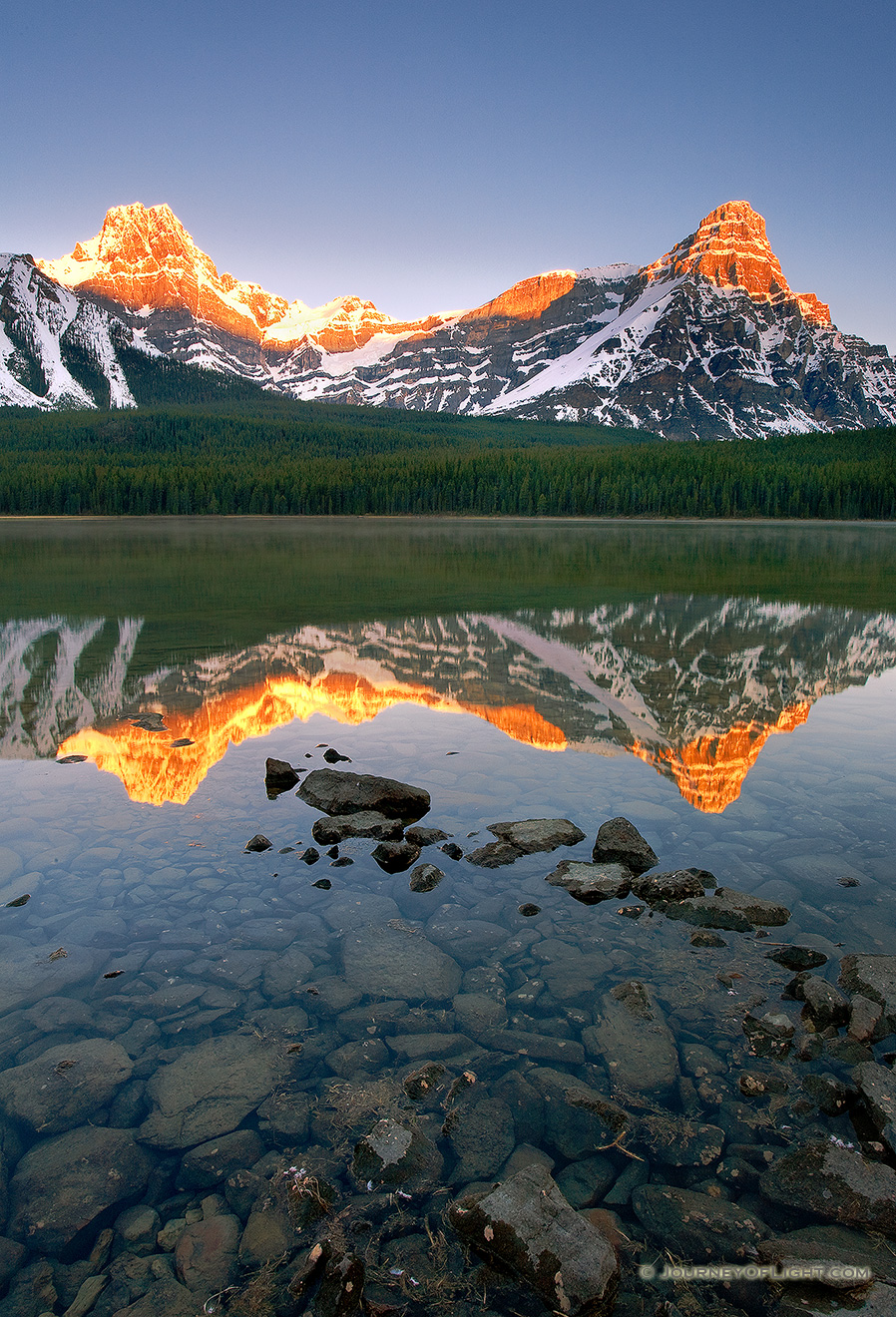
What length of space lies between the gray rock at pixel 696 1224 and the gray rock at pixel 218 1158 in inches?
87.2

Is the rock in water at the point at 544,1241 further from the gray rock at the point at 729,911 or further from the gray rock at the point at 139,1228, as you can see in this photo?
the gray rock at the point at 729,911

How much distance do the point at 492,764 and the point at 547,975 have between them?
16.7 ft

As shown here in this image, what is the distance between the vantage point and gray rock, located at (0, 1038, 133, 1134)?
466 cm

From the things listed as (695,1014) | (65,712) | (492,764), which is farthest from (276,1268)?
(65,712)

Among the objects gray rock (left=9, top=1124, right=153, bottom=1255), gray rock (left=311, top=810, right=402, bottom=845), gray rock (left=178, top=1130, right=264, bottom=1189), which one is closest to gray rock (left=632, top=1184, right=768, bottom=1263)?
gray rock (left=178, top=1130, right=264, bottom=1189)

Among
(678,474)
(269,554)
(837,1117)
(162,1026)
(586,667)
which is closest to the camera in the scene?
(837,1117)

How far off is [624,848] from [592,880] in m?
0.66

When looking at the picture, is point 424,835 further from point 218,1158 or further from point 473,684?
point 473,684

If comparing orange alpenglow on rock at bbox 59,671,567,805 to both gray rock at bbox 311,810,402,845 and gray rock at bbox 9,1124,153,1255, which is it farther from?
gray rock at bbox 9,1124,153,1255

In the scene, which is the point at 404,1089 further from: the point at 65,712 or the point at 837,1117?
the point at 65,712

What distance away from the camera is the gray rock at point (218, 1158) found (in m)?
4.26

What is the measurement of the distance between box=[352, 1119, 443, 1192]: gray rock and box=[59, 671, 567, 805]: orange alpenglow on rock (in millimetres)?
5929

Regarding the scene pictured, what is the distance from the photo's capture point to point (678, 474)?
14438 centimetres

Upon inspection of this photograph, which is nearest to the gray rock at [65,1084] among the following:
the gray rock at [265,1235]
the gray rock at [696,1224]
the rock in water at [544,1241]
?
the gray rock at [265,1235]
